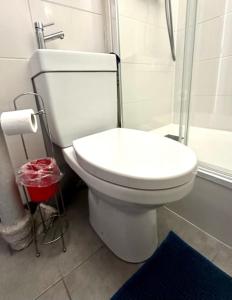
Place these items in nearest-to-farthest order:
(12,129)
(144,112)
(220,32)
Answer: (12,129)
(220,32)
(144,112)

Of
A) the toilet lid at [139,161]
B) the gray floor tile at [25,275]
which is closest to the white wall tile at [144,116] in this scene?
the toilet lid at [139,161]

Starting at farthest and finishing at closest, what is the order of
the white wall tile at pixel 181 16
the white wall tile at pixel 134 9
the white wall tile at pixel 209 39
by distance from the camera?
the white wall tile at pixel 181 16, the white wall tile at pixel 209 39, the white wall tile at pixel 134 9

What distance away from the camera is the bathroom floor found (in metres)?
0.63

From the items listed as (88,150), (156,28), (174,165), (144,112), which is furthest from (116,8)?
(174,165)

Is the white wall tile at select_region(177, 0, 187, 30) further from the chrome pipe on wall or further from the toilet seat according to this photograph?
the toilet seat

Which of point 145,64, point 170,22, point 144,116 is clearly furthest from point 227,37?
point 144,116

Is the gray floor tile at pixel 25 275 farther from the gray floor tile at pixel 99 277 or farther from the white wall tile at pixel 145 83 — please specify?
the white wall tile at pixel 145 83

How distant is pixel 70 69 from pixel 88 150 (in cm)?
37

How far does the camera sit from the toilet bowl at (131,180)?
469 millimetres

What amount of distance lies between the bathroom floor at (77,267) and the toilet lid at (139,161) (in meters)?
0.40

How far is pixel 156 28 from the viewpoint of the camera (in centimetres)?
116

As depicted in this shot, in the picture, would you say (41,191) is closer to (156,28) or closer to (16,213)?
(16,213)

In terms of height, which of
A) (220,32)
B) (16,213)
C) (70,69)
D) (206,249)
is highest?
(220,32)

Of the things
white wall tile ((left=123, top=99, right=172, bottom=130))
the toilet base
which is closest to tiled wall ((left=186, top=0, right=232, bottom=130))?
white wall tile ((left=123, top=99, right=172, bottom=130))
